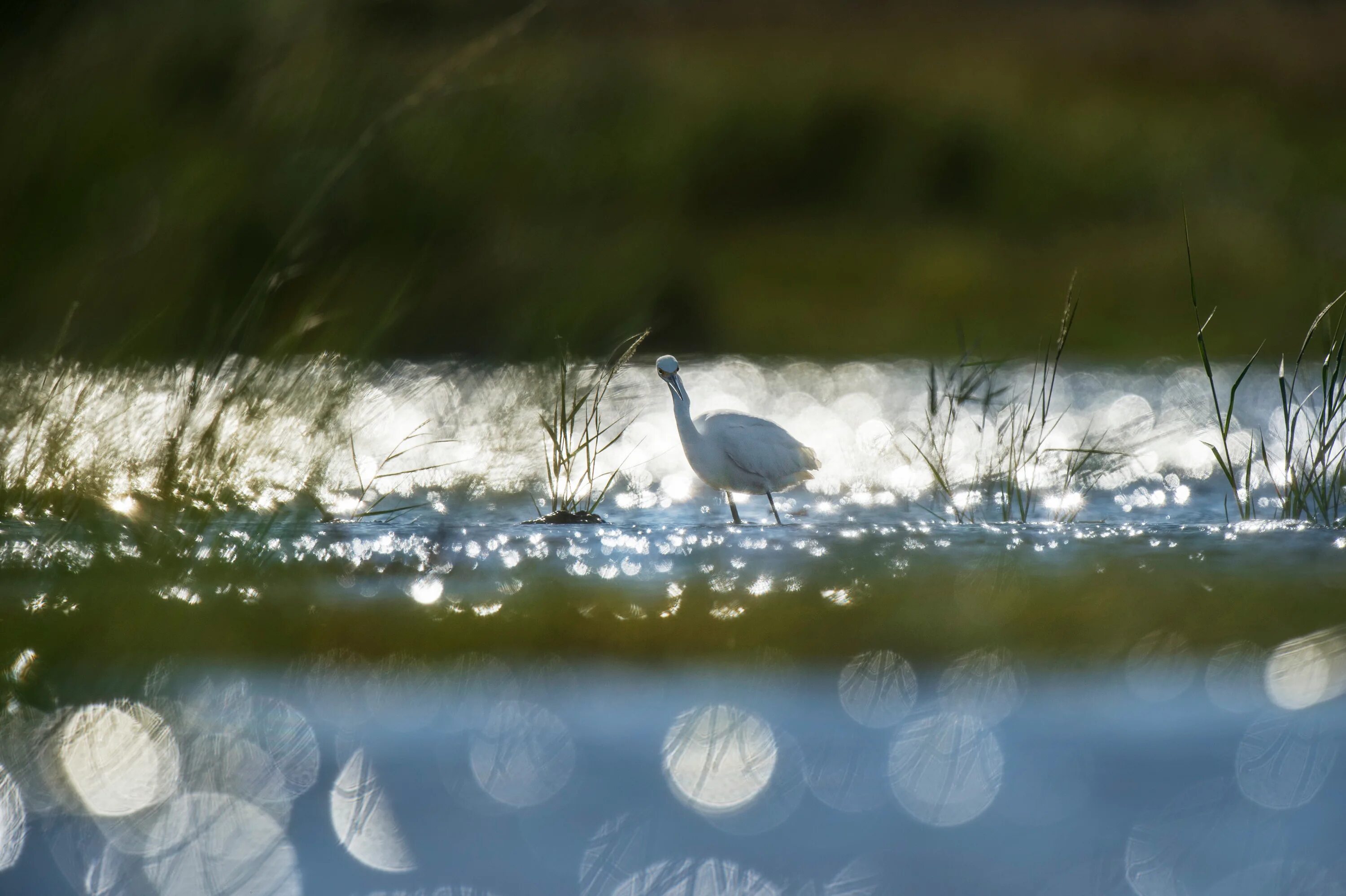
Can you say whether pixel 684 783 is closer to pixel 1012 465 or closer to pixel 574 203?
pixel 1012 465

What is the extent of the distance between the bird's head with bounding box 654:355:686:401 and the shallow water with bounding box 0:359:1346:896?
1.27m

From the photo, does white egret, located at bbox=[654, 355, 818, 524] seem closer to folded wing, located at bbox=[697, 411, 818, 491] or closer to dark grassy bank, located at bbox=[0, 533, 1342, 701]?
folded wing, located at bbox=[697, 411, 818, 491]

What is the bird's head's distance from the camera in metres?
4.60

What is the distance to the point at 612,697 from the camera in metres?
2.11

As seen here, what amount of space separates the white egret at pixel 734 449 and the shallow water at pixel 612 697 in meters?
1.15

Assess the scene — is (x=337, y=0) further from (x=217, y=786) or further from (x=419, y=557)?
(x=217, y=786)

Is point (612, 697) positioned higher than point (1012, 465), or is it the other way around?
point (1012, 465)

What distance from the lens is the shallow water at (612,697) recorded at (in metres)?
1.61

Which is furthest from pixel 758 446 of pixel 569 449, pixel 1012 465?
pixel 1012 465

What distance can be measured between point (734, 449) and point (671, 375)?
1.26 feet

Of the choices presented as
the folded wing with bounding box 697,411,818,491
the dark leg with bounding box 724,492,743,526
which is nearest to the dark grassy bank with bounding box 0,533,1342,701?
the dark leg with bounding box 724,492,743,526

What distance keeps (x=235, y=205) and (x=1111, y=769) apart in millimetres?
2564

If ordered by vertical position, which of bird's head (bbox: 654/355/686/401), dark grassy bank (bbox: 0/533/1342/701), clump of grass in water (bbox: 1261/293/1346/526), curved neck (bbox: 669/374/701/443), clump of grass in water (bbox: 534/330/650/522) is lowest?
dark grassy bank (bbox: 0/533/1342/701)

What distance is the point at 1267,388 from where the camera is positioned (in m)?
8.98
